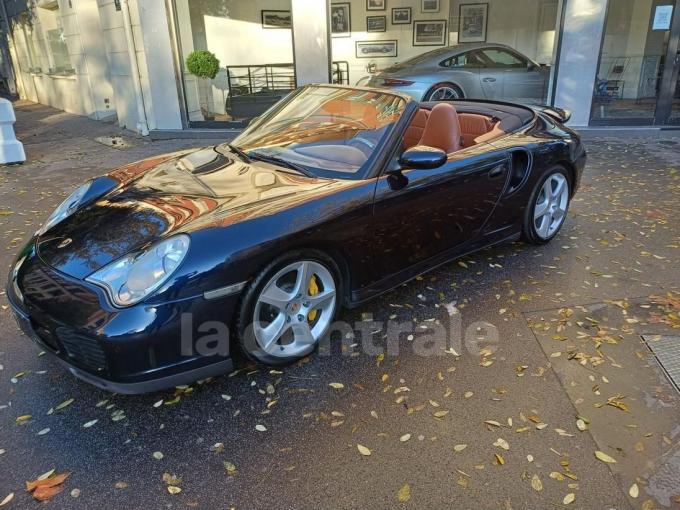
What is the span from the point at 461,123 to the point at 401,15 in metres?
11.9

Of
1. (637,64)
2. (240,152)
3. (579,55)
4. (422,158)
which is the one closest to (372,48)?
(579,55)

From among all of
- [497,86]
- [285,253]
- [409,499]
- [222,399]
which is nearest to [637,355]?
[409,499]

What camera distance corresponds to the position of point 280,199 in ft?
8.79

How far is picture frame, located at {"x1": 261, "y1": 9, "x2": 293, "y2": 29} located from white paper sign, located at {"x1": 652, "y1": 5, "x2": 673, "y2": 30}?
6.17 m

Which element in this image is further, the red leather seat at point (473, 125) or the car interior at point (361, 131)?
the red leather seat at point (473, 125)

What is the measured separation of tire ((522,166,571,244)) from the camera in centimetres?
411

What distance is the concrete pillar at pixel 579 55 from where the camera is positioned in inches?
346

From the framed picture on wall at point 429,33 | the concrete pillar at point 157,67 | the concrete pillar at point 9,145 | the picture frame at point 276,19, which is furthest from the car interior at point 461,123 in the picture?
the framed picture on wall at point 429,33

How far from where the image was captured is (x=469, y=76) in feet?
30.5

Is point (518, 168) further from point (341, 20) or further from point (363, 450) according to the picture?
point (341, 20)

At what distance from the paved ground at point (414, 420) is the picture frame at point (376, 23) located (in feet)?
42.1

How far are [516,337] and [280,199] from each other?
158 cm

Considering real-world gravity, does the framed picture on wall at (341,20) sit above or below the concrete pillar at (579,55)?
above

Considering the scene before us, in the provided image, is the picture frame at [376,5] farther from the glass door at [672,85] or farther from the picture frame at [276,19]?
the glass door at [672,85]
